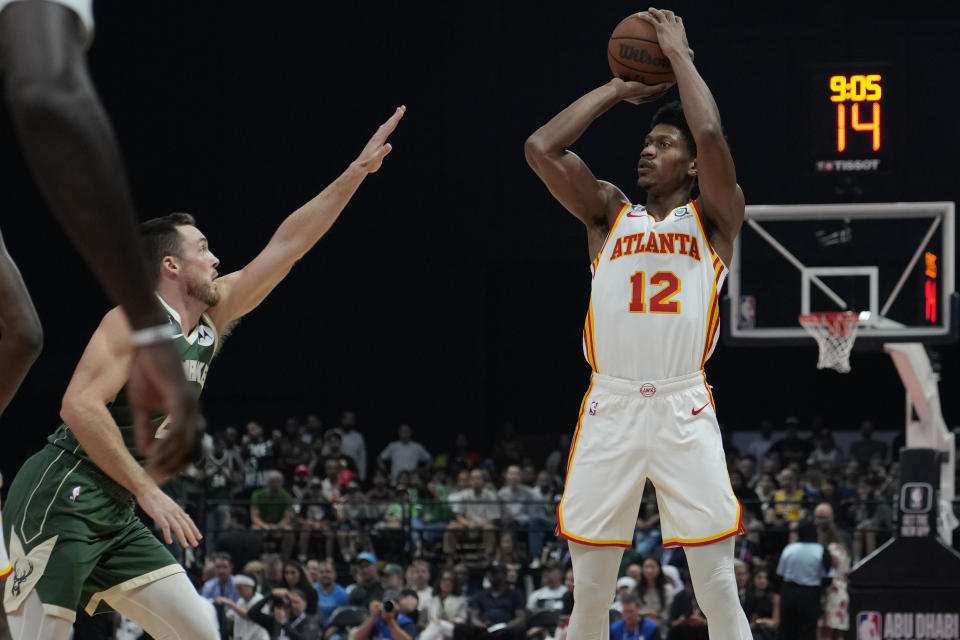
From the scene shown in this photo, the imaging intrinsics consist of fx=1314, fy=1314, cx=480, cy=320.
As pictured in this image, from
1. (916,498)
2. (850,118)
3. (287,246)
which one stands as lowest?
(916,498)

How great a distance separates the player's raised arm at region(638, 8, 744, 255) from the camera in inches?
185

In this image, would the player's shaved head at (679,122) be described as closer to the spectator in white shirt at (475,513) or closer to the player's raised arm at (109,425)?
the player's raised arm at (109,425)

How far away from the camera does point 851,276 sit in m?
12.2

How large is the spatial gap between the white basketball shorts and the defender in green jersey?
1.38 meters

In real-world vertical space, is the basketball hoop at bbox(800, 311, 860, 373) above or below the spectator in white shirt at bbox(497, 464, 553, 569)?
above

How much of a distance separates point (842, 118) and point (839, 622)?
15.3 ft

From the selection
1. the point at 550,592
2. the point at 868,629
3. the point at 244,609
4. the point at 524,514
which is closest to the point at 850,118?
the point at 868,629

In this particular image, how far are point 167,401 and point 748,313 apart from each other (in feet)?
37.3

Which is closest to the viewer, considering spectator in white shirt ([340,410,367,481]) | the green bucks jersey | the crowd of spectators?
the green bucks jersey

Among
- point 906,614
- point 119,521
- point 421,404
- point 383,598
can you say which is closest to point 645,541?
point 383,598

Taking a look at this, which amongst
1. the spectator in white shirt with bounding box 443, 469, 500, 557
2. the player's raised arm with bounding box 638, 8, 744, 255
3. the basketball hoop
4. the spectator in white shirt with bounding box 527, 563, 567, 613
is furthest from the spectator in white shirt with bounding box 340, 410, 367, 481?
the player's raised arm with bounding box 638, 8, 744, 255

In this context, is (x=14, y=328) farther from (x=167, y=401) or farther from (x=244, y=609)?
(x=244, y=609)

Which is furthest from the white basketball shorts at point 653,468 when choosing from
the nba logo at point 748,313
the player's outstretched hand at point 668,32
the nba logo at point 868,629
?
the nba logo at point 748,313

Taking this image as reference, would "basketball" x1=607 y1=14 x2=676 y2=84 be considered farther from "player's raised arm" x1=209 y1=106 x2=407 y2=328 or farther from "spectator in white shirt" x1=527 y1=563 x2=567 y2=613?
"spectator in white shirt" x1=527 y1=563 x2=567 y2=613
